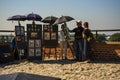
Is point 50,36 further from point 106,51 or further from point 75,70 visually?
Result: point 75,70

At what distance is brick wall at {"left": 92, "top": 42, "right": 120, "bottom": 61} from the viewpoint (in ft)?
43.5

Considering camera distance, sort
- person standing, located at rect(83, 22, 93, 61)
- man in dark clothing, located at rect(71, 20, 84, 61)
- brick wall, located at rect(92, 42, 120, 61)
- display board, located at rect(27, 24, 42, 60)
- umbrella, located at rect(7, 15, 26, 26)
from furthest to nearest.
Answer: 1. umbrella, located at rect(7, 15, 26, 26)
2. display board, located at rect(27, 24, 42, 60)
3. brick wall, located at rect(92, 42, 120, 61)
4. man in dark clothing, located at rect(71, 20, 84, 61)
5. person standing, located at rect(83, 22, 93, 61)

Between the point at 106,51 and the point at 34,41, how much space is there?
9.55ft

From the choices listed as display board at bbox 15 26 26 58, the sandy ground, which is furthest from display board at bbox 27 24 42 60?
the sandy ground

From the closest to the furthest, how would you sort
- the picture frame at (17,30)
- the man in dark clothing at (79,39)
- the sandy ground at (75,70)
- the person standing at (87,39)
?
the sandy ground at (75,70) → the person standing at (87,39) → the man in dark clothing at (79,39) → the picture frame at (17,30)

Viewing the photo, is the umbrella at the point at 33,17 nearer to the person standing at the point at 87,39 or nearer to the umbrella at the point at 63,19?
the umbrella at the point at 63,19

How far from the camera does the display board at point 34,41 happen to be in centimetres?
1360

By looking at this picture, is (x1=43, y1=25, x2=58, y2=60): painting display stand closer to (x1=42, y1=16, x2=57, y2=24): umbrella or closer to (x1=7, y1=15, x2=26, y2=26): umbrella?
(x1=42, y1=16, x2=57, y2=24): umbrella

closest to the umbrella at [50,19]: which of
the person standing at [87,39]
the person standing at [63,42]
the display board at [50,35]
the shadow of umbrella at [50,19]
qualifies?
the shadow of umbrella at [50,19]

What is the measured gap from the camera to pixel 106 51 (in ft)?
43.7

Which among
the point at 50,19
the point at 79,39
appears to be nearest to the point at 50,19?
the point at 50,19

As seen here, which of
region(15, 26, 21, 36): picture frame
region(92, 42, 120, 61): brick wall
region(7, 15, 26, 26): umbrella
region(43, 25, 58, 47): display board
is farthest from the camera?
region(7, 15, 26, 26): umbrella

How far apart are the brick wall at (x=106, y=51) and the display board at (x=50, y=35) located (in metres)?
1.64

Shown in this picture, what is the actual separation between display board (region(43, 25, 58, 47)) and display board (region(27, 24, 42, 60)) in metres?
→ 0.24
